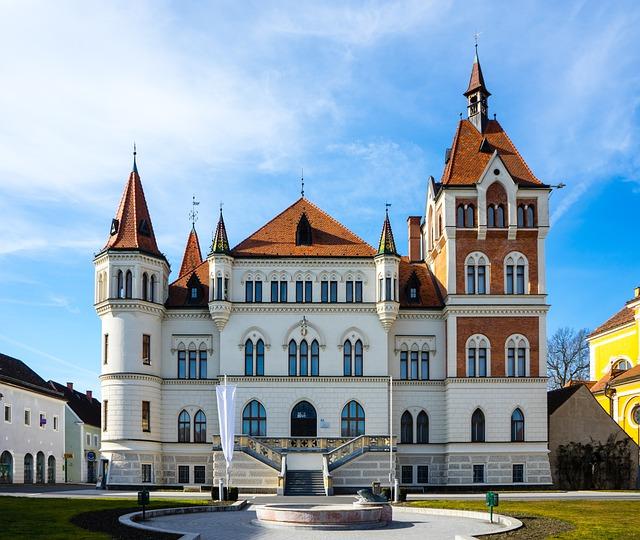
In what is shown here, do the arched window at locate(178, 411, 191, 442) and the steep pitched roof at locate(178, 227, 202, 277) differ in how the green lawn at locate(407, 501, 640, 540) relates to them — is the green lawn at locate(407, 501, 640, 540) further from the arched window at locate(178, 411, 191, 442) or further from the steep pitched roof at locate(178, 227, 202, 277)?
the steep pitched roof at locate(178, 227, 202, 277)

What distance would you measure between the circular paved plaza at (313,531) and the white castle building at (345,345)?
22600mm

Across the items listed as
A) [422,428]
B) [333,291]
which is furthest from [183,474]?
[422,428]

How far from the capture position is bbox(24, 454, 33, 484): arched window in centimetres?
6500

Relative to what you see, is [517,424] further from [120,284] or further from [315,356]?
[120,284]

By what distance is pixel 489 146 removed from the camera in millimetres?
60438

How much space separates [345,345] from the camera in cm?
5703

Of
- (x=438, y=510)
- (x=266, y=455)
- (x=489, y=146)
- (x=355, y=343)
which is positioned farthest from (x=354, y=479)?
(x=489, y=146)

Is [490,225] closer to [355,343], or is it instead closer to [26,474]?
[355,343]

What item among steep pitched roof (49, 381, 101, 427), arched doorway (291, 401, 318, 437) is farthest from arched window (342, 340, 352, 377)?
steep pitched roof (49, 381, 101, 427)

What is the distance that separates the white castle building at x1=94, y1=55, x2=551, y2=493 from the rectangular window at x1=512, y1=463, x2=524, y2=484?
0.08 meters

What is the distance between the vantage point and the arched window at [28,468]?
6500 centimetres

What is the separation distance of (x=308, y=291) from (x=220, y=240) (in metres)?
6.17

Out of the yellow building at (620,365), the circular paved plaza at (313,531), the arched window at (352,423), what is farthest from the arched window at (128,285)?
the yellow building at (620,365)

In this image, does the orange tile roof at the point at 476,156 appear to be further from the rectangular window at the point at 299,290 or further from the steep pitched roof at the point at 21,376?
the steep pitched roof at the point at 21,376
